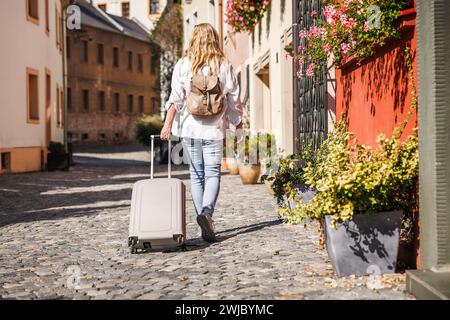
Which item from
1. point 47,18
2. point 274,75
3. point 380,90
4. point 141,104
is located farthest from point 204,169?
point 141,104

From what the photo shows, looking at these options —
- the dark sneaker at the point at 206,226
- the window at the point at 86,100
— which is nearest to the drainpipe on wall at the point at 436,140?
the dark sneaker at the point at 206,226

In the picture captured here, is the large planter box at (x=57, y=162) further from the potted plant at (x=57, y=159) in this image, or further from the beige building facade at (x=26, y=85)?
the beige building facade at (x=26, y=85)

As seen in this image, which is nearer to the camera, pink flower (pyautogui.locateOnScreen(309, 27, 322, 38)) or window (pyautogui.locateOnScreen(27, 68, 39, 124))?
pink flower (pyautogui.locateOnScreen(309, 27, 322, 38))

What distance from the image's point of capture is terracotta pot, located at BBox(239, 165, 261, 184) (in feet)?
43.2

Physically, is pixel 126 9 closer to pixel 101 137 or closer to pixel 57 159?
pixel 101 137

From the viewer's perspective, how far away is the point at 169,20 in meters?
33.5

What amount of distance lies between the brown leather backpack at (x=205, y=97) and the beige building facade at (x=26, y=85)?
12.5 meters

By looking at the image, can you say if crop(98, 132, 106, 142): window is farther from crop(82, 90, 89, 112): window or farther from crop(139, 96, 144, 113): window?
crop(139, 96, 144, 113): window

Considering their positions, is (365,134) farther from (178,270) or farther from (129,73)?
(129,73)

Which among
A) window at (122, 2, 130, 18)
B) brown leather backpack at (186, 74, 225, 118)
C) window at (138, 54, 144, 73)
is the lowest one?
brown leather backpack at (186, 74, 225, 118)

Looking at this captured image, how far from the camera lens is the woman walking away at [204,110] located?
6.39 m

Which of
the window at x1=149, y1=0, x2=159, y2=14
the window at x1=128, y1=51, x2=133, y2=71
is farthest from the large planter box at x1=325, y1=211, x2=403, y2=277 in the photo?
the window at x1=149, y1=0, x2=159, y2=14

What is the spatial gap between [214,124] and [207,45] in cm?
71

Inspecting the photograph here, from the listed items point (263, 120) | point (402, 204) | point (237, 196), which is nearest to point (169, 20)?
point (263, 120)
